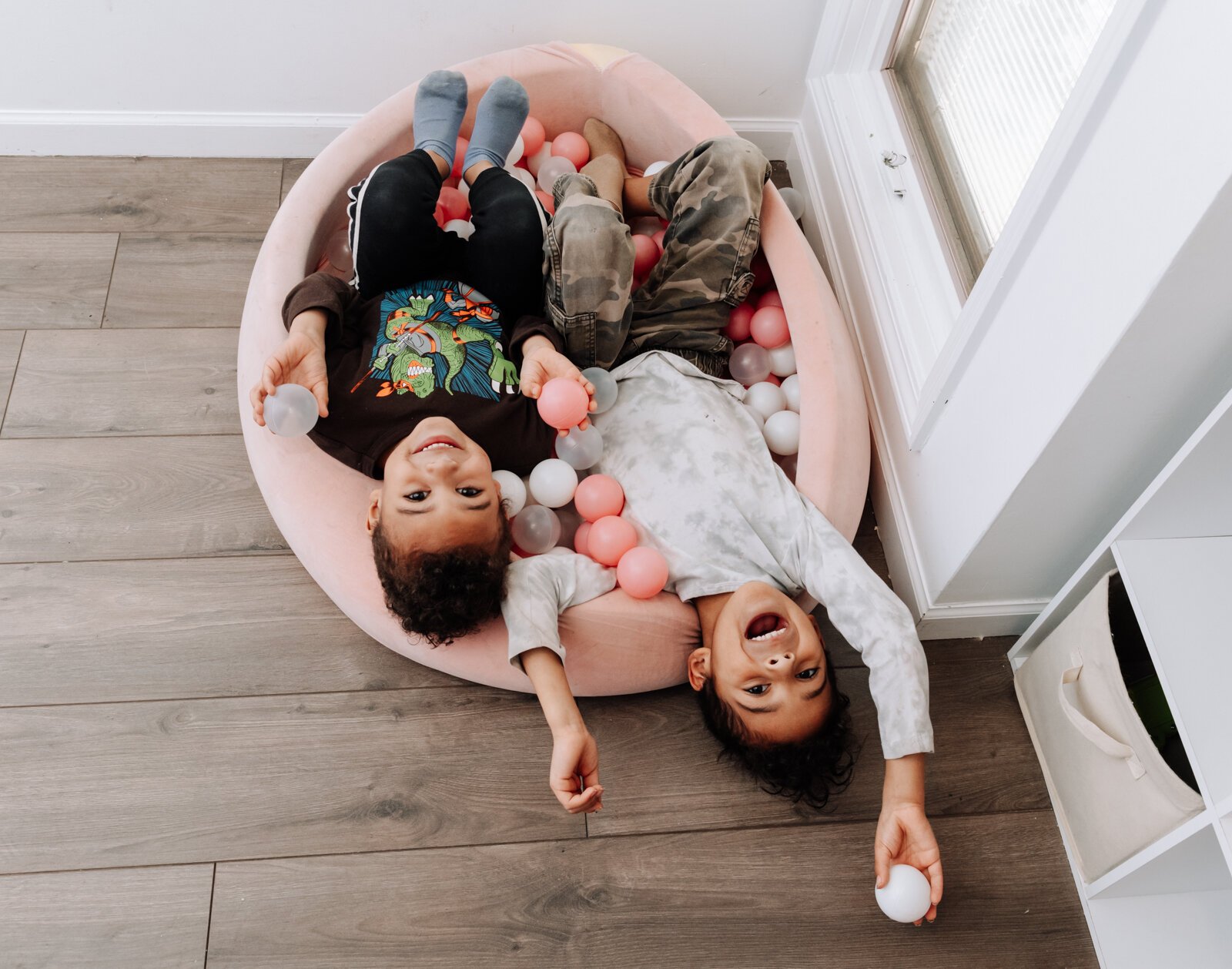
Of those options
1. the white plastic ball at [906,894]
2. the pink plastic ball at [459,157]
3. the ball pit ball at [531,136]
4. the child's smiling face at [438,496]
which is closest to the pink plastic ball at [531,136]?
the ball pit ball at [531,136]

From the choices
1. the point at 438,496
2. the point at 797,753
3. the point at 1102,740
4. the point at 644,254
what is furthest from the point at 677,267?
the point at 1102,740

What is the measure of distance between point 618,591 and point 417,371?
1.42 feet

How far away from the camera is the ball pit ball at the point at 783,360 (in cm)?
167

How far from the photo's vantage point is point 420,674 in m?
1.46

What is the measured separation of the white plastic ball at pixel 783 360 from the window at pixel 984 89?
0.31 metres

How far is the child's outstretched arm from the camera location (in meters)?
1.16

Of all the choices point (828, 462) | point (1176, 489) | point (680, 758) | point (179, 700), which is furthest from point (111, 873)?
point (1176, 489)

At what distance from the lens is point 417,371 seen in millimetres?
1400

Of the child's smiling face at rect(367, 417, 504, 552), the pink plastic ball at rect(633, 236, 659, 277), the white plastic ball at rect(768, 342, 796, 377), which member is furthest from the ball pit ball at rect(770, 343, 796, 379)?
the child's smiling face at rect(367, 417, 504, 552)

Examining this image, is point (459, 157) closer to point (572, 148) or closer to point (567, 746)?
point (572, 148)

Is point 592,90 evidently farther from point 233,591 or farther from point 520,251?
point 233,591

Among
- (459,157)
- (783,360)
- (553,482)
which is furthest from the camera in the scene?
(459,157)

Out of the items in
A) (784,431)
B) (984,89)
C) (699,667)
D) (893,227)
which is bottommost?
(699,667)

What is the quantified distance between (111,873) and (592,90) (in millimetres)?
1529
